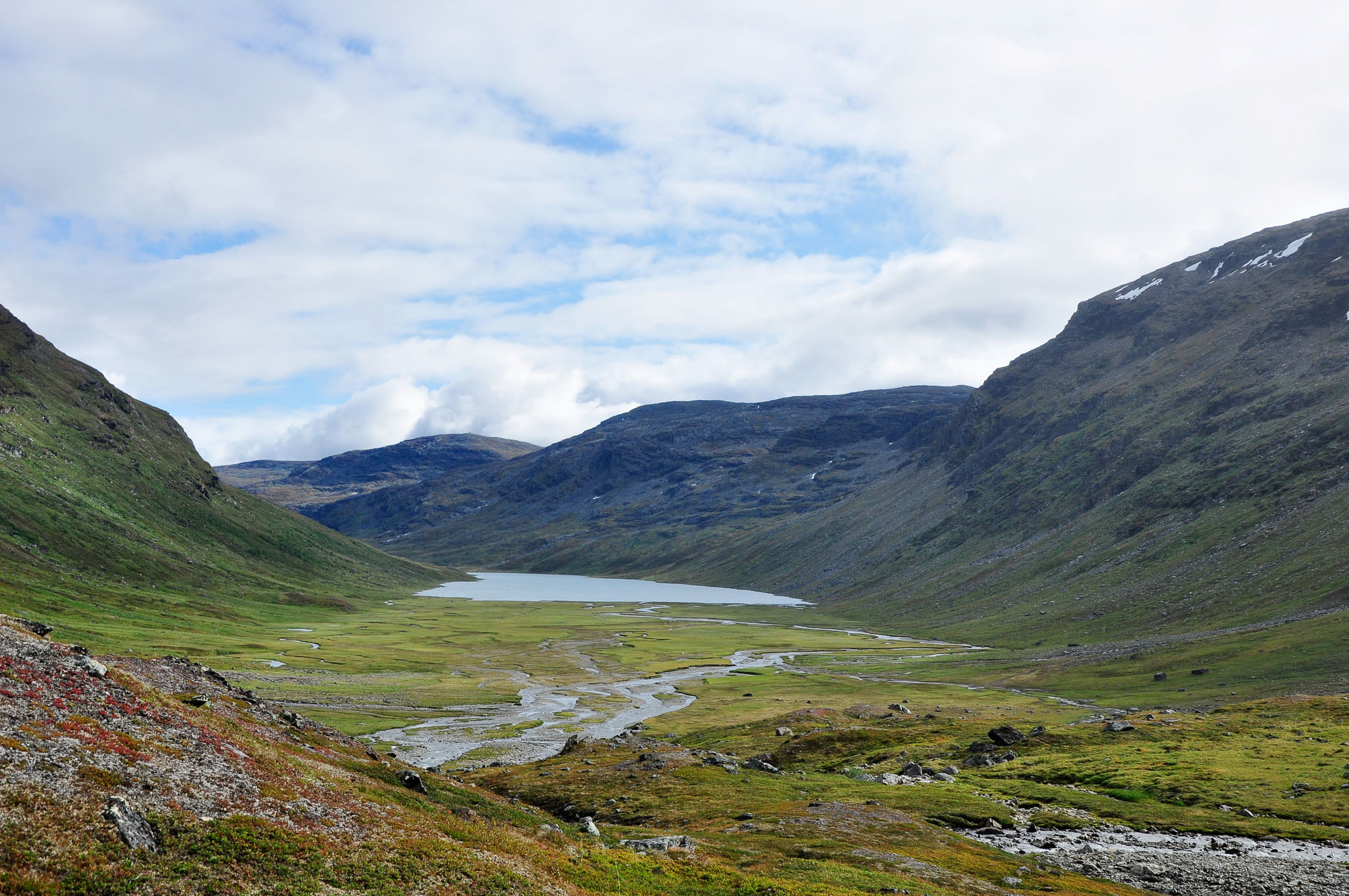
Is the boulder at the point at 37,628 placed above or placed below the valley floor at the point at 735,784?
above

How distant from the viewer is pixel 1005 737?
258ft

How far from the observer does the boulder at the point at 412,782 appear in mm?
47000

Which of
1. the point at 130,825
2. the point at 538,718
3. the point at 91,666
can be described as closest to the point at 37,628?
the point at 91,666

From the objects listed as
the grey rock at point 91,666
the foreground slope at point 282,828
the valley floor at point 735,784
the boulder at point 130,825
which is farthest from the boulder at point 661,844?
the grey rock at point 91,666

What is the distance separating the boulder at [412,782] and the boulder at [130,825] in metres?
21.3

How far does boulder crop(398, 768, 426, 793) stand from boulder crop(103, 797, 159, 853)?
21315 mm

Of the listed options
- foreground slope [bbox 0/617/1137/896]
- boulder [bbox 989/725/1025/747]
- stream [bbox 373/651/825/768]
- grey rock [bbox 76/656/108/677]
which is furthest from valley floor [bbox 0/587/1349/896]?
boulder [bbox 989/725/1025/747]

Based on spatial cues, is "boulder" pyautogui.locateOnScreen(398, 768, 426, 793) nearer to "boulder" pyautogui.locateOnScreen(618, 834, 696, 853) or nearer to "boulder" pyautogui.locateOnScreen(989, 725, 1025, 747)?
"boulder" pyautogui.locateOnScreen(618, 834, 696, 853)

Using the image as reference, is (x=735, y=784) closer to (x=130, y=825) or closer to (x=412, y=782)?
(x=412, y=782)

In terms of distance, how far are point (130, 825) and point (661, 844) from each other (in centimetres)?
2883

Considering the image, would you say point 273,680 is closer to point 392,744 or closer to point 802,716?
point 392,744

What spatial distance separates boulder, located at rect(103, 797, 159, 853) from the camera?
2570 centimetres

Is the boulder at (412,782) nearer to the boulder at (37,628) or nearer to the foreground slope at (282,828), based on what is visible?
the foreground slope at (282,828)

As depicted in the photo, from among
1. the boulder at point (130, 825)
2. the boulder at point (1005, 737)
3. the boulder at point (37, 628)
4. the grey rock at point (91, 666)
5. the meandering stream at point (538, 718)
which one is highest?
the boulder at point (37, 628)
